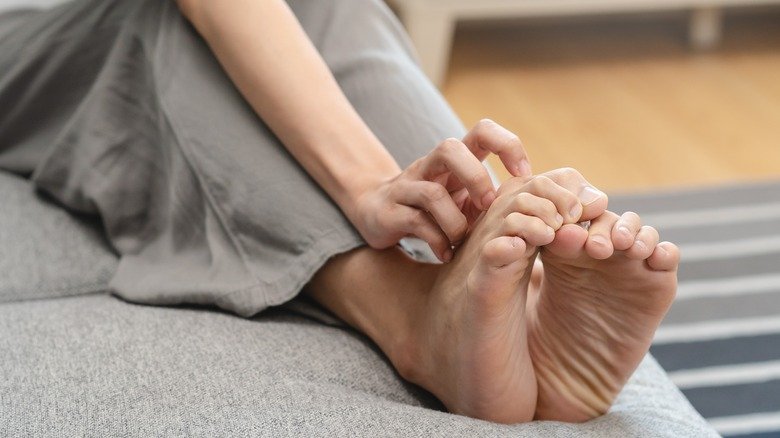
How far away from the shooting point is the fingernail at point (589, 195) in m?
0.83

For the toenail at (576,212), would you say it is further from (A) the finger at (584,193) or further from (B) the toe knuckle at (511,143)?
(B) the toe knuckle at (511,143)

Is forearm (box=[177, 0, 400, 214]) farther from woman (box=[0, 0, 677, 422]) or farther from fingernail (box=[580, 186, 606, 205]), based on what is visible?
fingernail (box=[580, 186, 606, 205])

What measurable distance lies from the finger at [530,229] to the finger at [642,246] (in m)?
0.06

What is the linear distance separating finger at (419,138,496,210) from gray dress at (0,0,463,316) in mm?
156

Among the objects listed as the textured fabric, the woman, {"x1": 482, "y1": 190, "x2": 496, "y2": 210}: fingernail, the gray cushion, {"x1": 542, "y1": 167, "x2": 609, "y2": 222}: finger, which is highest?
{"x1": 542, "y1": 167, "x2": 609, "y2": 222}: finger

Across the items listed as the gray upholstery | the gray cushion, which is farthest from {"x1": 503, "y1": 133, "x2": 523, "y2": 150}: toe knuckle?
the gray cushion

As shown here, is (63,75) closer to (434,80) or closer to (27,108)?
(27,108)

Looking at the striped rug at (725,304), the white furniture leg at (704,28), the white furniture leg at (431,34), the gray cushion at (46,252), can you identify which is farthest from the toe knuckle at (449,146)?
the white furniture leg at (704,28)

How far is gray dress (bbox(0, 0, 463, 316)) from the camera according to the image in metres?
1.07

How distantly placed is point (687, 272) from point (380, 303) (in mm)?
911

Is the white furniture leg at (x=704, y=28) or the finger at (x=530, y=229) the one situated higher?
the white furniture leg at (x=704, y=28)

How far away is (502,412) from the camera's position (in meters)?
0.90

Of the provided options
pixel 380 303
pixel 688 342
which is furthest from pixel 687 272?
pixel 380 303

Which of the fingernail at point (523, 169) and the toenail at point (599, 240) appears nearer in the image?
the toenail at point (599, 240)
